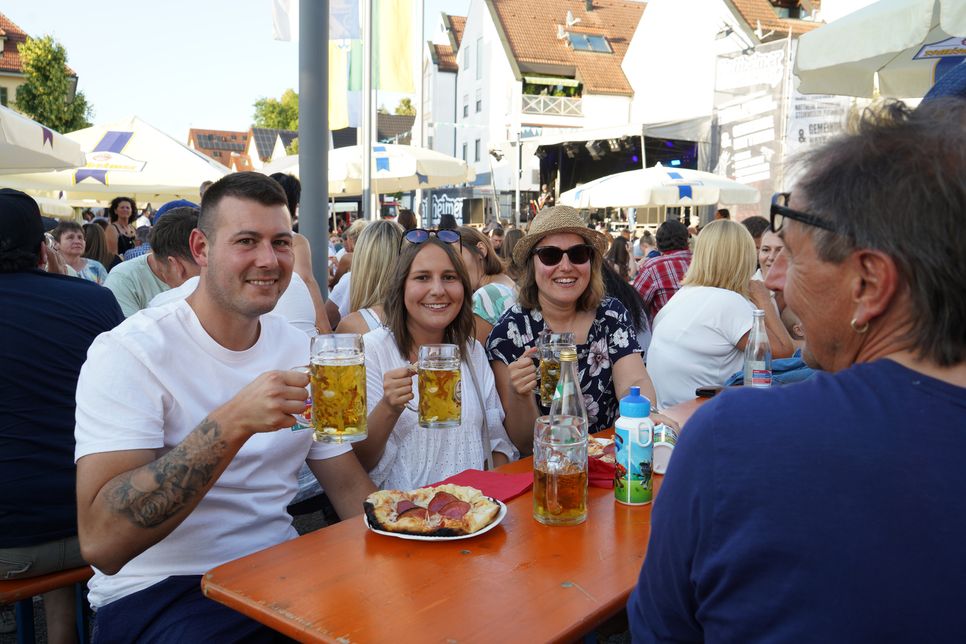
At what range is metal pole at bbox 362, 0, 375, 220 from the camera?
334 inches

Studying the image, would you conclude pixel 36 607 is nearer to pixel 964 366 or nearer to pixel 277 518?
pixel 277 518

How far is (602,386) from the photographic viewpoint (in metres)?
3.41

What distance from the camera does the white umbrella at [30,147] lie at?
16.2 ft

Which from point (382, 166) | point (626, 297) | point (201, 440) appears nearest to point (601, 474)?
point (201, 440)

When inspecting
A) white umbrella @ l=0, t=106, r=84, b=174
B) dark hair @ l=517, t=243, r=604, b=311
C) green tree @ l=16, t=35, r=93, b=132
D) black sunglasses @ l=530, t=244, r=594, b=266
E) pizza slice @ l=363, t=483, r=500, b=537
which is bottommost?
pizza slice @ l=363, t=483, r=500, b=537

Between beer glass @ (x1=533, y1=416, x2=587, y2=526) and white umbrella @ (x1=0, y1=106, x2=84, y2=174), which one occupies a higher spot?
white umbrella @ (x1=0, y1=106, x2=84, y2=174)

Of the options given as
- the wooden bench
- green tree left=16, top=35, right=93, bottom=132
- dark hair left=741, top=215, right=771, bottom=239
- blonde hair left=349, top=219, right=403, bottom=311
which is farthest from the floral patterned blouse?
green tree left=16, top=35, right=93, bottom=132

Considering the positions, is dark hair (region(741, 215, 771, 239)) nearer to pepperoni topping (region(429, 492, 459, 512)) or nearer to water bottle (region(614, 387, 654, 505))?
water bottle (region(614, 387, 654, 505))

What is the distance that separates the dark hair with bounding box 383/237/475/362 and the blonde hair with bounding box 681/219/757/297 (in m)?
1.61

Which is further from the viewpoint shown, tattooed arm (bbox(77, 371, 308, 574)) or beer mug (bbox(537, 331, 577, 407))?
beer mug (bbox(537, 331, 577, 407))

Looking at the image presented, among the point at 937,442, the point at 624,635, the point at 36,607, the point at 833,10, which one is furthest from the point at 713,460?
the point at 833,10

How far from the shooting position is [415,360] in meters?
2.98

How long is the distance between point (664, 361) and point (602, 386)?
2.72ft

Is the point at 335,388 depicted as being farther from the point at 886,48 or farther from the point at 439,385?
the point at 886,48
